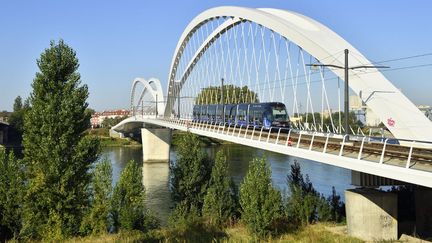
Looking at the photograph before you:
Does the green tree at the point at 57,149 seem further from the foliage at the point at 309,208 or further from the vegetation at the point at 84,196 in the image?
the foliage at the point at 309,208

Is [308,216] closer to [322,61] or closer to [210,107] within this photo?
[322,61]

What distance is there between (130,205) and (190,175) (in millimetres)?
4661

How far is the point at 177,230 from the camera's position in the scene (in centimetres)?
2172

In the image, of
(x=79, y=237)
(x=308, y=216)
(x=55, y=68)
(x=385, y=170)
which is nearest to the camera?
(x=385, y=170)

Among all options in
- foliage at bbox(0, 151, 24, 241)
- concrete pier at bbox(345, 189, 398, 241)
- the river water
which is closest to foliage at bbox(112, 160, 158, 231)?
foliage at bbox(0, 151, 24, 241)

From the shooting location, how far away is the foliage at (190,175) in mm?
26109

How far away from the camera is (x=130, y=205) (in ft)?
74.9

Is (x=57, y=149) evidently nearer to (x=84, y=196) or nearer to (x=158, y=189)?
(x=84, y=196)

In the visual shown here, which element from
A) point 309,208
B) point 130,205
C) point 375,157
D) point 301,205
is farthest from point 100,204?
point 375,157

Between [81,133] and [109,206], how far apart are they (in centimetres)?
381

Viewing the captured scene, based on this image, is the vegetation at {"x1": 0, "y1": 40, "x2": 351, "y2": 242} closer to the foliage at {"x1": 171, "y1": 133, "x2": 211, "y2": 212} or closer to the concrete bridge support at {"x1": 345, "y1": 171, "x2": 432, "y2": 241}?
the foliage at {"x1": 171, "y1": 133, "x2": 211, "y2": 212}

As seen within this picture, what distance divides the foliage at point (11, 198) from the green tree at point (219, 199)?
29.3ft

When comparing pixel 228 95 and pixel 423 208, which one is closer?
pixel 423 208

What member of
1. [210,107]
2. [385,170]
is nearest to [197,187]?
[385,170]
